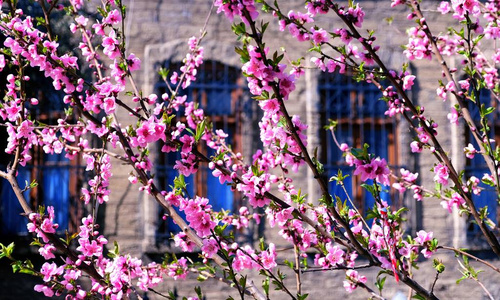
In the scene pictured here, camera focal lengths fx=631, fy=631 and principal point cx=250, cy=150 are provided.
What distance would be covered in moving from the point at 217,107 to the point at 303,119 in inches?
34.5

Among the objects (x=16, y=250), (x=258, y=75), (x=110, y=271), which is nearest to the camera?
(x=258, y=75)

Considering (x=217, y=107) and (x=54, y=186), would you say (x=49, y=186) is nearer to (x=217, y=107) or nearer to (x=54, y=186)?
(x=54, y=186)

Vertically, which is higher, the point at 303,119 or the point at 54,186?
the point at 303,119

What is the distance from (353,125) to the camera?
21.5ft

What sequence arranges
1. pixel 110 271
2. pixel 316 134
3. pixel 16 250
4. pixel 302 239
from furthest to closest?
pixel 316 134
pixel 16 250
pixel 302 239
pixel 110 271

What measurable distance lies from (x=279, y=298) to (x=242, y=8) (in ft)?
15.0

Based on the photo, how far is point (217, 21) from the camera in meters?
6.41

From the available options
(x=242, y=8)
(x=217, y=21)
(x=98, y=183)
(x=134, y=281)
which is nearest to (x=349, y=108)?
(x=217, y=21)

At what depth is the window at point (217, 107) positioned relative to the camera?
6.30 m

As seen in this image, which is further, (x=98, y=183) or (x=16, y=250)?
(x=16, y=250)

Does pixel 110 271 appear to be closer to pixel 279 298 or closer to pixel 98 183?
pixel 98 183

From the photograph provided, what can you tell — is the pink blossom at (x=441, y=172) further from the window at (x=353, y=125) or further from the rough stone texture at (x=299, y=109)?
the window at (x=353, y=125)

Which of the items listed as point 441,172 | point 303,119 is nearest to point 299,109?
point 303,119

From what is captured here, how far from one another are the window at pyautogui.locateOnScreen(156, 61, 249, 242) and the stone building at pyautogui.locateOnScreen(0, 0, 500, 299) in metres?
0.01
